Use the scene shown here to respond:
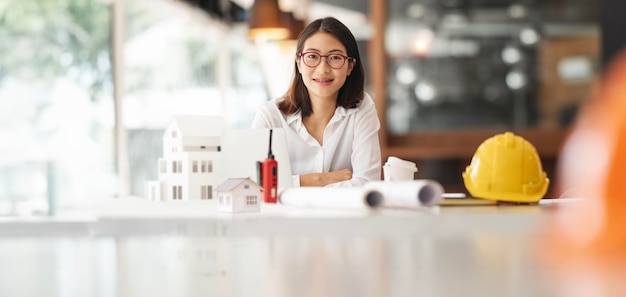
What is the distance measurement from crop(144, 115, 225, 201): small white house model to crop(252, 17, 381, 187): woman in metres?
0.22

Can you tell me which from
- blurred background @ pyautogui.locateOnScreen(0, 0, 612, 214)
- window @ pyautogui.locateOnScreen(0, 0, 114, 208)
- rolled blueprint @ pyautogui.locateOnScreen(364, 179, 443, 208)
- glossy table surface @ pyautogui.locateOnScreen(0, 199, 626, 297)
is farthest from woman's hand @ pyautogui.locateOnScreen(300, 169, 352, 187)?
blurred background @ pyautogui.locateOnScreen(0, 0, 612, 214)

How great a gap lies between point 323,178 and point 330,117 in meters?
Answer: 0.19

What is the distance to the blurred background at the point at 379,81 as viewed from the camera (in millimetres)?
5898

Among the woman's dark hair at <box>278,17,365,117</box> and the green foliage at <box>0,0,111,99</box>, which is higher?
the green foliage at <box>0,0,111,99</box>

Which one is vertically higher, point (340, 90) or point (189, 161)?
point (340, 90)

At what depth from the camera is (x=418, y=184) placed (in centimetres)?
155

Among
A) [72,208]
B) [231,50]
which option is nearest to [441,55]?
[231,50]

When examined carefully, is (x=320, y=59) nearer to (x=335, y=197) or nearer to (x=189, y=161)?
(x=189, y=161)

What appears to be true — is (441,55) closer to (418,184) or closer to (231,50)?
(231,50)

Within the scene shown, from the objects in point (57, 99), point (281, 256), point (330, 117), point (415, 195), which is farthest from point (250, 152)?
point (57, 99)

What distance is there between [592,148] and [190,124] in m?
1.22

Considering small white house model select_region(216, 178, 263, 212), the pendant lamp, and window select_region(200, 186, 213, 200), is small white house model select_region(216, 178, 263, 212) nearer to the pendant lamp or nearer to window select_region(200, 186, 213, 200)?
window select_region(200, 186, 213, 200)

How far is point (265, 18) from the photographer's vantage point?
5980mm

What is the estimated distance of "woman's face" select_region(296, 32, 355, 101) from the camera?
226cm
